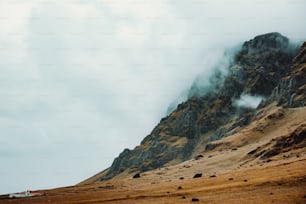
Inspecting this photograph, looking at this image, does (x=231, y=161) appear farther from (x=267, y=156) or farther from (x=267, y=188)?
(x=267, y=188)

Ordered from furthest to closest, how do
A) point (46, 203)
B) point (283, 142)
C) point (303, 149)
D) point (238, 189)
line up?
point (283, 142) < point (303, 149) < point (46, 203) < point (238, 189)

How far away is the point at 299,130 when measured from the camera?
19138 centimetres

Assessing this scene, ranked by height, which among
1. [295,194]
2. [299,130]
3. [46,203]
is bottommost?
[295,194]

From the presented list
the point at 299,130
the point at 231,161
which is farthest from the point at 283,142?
the point at 231,161

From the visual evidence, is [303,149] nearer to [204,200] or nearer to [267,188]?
[267,188]

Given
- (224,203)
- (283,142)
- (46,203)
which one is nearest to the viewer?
(224,203)

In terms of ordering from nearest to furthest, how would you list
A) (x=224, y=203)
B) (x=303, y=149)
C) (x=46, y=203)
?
(x=224, y=203) < (x=46, y=203) < (x=303, y=149)

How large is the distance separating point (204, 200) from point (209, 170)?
126875 mm

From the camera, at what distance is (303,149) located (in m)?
166

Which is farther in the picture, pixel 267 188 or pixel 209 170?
pixel 209 170

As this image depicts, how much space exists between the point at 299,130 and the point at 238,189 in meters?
127

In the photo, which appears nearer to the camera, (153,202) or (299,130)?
(153,202)

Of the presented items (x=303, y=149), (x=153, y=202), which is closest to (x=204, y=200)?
(x=153, y=202)

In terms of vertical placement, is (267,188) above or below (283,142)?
below
